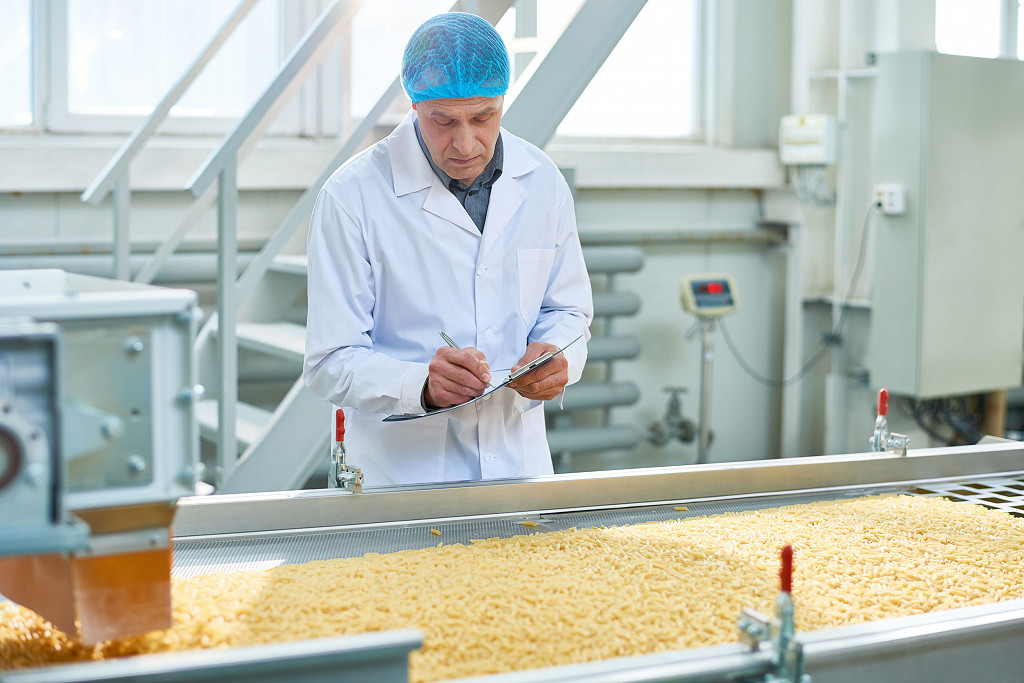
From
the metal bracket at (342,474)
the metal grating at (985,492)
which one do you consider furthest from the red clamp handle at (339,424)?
the metal grating at (985,492)

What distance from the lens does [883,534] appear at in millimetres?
1396

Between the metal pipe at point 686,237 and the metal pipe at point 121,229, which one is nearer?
the metal pipe at point 121,229

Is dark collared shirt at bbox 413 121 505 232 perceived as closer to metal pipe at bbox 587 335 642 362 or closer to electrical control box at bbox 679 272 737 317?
metal pipe at bbox 587 335 642 362

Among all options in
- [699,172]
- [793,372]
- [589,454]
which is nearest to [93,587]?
[589,454]

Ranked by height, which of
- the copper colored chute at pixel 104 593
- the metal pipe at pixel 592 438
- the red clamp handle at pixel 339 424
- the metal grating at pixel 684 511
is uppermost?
the red clamp handle at pixel 339 424

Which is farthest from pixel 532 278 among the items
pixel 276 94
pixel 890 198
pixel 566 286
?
pixel 890 198

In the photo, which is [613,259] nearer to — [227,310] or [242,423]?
[242,423]

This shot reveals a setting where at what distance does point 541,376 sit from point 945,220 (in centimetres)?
289

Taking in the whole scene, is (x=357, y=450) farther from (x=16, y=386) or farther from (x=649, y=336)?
(x=649, y=336)

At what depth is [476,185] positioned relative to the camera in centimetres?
174

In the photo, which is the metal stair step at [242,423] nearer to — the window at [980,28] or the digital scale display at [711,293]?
the digital scale display at [711,293]

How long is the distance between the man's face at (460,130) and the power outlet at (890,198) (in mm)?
2711

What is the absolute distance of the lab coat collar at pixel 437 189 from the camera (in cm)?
167

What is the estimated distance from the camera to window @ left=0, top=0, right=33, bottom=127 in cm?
325
